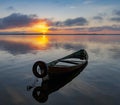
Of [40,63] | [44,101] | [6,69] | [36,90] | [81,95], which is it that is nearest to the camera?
[44,101]

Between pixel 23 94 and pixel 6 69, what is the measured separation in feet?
37.8

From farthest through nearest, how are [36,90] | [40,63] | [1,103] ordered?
1. [40,63]
2. [36,90]
3. [1,103]

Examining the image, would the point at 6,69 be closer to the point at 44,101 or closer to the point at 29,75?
the point at 29,75

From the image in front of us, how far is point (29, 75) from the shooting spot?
81.6 feet

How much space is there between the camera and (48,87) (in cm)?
2017

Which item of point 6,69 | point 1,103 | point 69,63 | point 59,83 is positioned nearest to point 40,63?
point 59,83

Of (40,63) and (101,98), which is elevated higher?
(40,63)

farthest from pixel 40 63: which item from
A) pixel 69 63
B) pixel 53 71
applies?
pixel 69 63

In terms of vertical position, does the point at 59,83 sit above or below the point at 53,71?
below

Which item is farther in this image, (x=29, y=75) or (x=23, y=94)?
(x=29, y=75)

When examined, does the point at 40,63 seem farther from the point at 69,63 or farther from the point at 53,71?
the point at 69,63

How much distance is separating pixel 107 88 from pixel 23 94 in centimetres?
826

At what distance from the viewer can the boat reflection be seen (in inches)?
687

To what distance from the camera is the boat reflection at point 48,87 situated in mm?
17441
